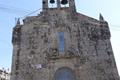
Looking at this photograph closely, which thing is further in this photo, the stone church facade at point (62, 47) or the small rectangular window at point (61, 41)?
the small rectangular window at point (61, 41)

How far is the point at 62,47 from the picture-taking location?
17969 mm

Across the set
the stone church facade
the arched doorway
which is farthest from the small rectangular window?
the arched doorway

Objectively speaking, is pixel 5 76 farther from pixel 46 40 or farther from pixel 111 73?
pixel 111 73

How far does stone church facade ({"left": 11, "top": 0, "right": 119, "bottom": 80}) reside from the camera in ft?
55.8

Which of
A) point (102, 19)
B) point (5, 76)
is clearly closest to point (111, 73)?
point (102, 19)

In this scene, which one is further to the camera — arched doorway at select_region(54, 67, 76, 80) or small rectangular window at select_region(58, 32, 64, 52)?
small rectangular window at select_region(58, 32, 64, 52)

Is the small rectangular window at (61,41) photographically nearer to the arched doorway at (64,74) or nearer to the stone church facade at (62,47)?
the stone church facade at (62,47)

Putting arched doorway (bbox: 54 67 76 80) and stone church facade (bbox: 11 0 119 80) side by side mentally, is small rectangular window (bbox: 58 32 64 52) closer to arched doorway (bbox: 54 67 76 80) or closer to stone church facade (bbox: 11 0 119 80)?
stone church facade (bbox: 11 0 119 80)

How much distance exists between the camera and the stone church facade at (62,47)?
17.0 meters

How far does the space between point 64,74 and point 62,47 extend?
245 centimetres

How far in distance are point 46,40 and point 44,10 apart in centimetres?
345

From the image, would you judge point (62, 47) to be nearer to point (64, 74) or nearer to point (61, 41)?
point (61, 41)

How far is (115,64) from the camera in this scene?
17.0 metres

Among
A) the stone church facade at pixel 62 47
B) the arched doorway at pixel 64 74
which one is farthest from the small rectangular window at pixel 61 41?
the arched doorway at pixel 64 74
